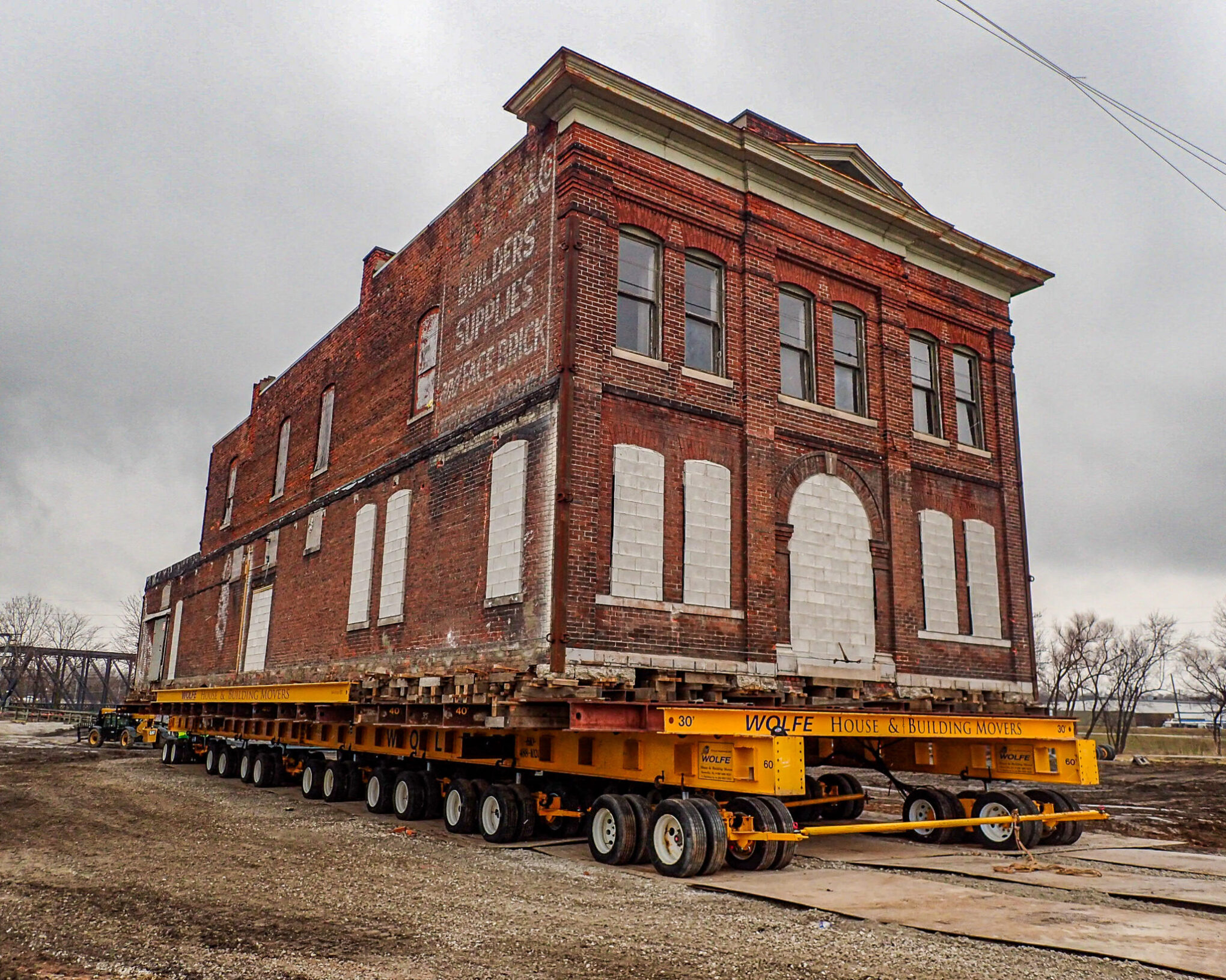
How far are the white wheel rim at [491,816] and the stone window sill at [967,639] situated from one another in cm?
708

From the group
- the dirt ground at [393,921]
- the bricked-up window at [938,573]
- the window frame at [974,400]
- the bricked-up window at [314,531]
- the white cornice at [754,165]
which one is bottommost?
the dirt ground at [393,921]

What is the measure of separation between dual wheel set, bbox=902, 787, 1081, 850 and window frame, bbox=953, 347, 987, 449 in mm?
6740

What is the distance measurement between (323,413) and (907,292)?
12336mm

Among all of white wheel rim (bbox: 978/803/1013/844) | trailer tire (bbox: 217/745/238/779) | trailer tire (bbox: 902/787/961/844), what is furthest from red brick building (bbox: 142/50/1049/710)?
trailer tire (bbox: 217/745/238/779)

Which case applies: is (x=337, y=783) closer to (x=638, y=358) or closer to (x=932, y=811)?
(x=638, y=358)

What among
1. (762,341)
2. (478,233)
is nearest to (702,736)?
(762,341)

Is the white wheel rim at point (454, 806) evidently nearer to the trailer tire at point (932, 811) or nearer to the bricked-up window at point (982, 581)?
the trailer tire at point (932, 811)

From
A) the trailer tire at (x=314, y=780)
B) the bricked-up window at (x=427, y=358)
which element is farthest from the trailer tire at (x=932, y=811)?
the trailer tire at (x=314, y=780)

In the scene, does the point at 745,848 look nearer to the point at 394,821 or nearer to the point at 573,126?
the point at 394,821

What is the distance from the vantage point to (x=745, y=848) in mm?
9734

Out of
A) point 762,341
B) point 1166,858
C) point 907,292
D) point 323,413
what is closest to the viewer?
point 1166,858

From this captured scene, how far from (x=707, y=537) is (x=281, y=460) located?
46.1 ft

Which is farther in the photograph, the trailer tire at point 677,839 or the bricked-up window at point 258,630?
the bricked-up window at point 258,630

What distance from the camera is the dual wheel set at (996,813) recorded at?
1188 cm
